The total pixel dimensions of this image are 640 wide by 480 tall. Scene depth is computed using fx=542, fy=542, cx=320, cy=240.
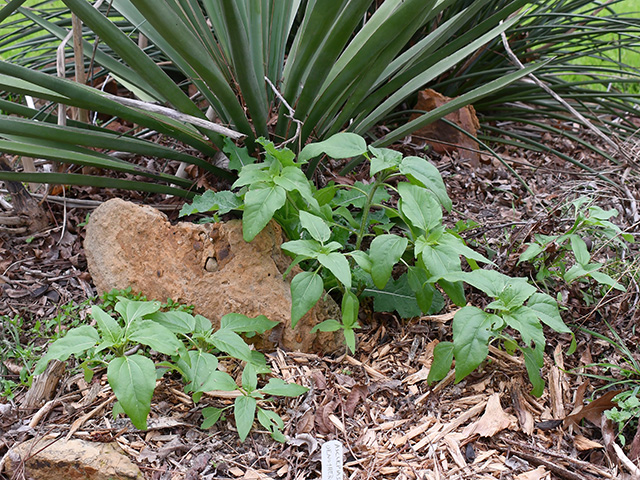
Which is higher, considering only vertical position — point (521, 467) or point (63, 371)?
point (521, 467)

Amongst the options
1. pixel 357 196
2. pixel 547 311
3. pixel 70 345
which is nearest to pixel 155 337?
pixel 70 345

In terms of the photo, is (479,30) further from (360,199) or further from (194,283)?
(194,283)

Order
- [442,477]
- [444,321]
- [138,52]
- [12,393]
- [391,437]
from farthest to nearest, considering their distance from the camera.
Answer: [444,321], [138,52], [12,393], [391,437], [442,477]

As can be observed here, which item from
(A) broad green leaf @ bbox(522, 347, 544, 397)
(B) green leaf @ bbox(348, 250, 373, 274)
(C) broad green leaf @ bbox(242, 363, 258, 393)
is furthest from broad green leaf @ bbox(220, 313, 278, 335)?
(A) broad green leaf @ bbox(522, 347, 544, 397)

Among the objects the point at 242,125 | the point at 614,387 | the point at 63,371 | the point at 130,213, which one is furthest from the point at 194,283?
the point at 614,387

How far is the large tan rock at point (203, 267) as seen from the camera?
1843 millimetres

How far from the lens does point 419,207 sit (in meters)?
1.68

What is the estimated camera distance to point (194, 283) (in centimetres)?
189

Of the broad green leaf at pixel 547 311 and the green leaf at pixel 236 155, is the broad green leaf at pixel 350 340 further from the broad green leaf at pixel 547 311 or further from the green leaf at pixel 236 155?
the green leaf at pixel 236 155

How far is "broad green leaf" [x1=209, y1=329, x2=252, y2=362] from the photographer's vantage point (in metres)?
1.51

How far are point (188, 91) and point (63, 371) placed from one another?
6.64 ft

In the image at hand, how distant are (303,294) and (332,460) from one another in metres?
0.45

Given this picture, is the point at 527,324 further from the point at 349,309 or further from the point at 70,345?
the point at 70,345

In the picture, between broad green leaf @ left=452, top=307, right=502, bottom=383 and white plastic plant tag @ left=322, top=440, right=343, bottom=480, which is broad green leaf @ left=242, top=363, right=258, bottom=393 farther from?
broad green leaf @ left=452, top=307, right=502, bottom=383
